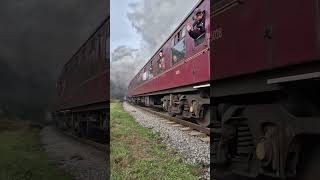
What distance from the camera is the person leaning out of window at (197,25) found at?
5359 mm

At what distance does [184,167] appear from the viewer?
4.74 m

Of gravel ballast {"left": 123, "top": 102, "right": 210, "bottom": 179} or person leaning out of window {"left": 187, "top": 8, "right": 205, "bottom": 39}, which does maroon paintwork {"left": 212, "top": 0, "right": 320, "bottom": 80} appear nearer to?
person leaning out of window {"left": 187, "top": 8, "right": 205, "bottom": 39}

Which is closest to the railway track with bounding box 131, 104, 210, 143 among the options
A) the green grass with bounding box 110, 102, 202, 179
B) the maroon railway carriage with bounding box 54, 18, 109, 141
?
the green grass with bounding box 110, 102, 202, 179

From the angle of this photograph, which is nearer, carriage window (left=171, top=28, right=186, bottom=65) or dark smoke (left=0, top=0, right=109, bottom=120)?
dark smoke (left=0, top=0, right=109, bottom=120)

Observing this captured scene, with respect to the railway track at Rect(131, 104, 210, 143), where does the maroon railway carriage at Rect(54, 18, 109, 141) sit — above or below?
above

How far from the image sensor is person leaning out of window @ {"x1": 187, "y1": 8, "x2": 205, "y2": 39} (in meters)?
5.36

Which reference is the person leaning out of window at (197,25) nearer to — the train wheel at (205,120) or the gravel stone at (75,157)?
the train wheel at (205,120)

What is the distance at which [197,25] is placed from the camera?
5.66m

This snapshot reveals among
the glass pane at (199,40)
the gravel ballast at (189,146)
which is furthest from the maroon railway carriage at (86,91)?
the glass pane at (199,40)

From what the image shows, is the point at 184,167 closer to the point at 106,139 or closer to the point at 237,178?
the point at 237,178

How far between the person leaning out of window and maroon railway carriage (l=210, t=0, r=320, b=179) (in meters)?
0.55

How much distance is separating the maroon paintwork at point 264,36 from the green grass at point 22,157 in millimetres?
2119

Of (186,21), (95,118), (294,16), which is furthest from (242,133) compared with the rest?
(95,118)

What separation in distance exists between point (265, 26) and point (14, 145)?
2.73 metres
